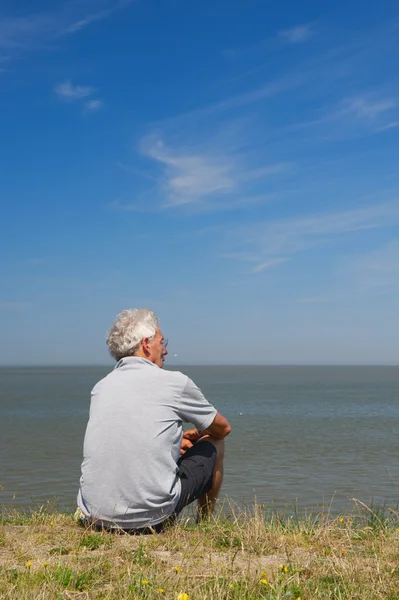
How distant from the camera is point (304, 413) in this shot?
85.4 feet

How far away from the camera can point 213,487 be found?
528 cm

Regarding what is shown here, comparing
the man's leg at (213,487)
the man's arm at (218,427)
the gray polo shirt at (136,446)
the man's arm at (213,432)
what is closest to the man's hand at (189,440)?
the man's arm at (213,432)

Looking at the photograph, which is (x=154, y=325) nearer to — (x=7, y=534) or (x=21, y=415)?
(x=7, y=534)

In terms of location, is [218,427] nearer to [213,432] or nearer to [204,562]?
[213,432]

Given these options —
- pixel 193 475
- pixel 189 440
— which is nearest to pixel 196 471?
pixel 193 475

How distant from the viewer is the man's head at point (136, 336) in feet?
16.1

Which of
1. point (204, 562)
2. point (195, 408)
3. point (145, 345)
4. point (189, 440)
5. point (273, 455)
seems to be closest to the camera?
point (204, 562)

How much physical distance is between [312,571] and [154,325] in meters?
1.97

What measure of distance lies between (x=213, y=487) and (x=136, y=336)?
4.36 feet

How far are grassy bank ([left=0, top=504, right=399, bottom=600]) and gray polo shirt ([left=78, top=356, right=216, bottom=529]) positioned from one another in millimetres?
181

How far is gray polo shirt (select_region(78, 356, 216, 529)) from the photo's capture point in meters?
4.54

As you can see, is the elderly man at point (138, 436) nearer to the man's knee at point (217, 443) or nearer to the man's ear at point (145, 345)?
the man's ear at point (145, 345)

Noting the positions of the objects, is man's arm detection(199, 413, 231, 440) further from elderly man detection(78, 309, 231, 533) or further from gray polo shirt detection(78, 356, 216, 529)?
gray polo shirt detection(78, 356, 216, 529)

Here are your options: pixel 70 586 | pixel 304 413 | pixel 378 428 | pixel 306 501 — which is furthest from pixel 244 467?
pixel 304 413
